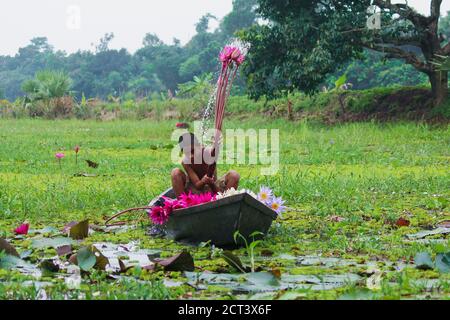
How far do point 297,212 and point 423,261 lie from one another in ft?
8.34

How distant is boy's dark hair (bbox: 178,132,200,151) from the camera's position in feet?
18.2

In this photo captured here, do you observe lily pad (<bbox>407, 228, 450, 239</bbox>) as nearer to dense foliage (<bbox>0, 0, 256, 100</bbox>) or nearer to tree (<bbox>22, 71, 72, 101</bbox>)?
tree (<bbox>22, 71, 72, 101</bbox>)

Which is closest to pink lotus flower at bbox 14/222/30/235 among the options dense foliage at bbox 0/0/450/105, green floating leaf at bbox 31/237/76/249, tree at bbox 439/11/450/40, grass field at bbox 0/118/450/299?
grass field at bbox 0/118/450/299

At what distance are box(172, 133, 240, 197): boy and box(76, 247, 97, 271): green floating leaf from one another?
1.42 meters

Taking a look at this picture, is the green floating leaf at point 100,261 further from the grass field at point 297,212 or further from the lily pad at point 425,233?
the lily pad at point 425,233

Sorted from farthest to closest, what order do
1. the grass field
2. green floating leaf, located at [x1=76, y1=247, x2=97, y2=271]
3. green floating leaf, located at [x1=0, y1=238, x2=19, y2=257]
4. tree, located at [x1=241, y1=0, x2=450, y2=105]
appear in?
tree, located at [x1=241, y1=0, x2=450, y2=105], green floating leaf, located at [x1=0, y1=238, x2=19, y2=257], green floating leaf, located at [x1=76, y1=247, x2=97, y2=271], the grass field

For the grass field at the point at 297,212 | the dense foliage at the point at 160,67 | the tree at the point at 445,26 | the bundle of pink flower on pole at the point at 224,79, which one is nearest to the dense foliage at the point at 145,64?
the dense foliage at the point at 160,67

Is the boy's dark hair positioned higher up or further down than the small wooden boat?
higher up

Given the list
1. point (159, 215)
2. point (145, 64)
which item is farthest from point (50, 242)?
point (145, 64)

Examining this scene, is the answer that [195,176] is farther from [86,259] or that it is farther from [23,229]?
[86,259]

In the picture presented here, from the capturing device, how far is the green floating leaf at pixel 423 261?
4.42 meters

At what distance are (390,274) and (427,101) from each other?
1614cm
